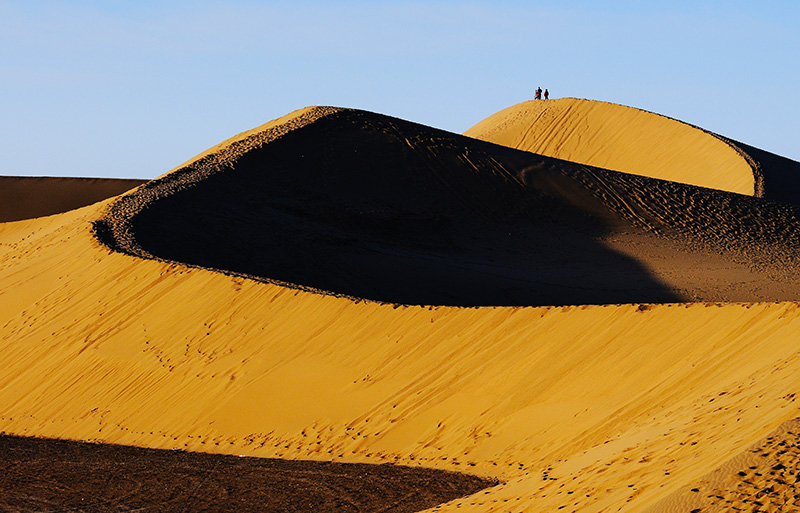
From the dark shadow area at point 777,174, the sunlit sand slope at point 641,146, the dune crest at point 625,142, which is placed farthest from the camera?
the dune crest at point 625,142

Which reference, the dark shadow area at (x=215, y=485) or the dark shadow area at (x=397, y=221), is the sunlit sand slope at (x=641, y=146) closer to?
the dark shadow area at (x=397, y=221)

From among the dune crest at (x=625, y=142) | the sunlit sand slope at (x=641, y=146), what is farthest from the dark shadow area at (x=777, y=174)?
the dune crest at (x=625, y=142)

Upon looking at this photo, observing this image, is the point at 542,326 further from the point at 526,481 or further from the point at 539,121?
the point at 539,121

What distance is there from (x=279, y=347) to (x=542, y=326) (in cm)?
389

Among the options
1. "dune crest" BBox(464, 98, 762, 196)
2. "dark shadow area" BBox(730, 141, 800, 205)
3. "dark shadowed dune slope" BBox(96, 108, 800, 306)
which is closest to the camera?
"dark shadowed dune slope" BBox(96, 108, 800, 306)

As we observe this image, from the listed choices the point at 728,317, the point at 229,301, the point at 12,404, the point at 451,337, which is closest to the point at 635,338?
the point at 728,317

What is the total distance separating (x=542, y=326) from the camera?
39.5ft

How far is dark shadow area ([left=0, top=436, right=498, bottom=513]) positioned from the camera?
30.6ft

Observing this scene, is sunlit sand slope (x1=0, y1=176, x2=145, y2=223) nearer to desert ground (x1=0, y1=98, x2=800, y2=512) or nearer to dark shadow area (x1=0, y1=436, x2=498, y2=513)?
desert ground (x1=0, y1=98, x2=800, y2=512)

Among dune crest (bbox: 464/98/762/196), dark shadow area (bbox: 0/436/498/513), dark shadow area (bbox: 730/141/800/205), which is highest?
dune crest (bbox: 464/98/762/196)

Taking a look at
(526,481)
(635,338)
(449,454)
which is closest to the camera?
(526,481)

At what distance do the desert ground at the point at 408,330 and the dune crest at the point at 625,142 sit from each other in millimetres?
9392

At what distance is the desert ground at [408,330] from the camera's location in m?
8.47

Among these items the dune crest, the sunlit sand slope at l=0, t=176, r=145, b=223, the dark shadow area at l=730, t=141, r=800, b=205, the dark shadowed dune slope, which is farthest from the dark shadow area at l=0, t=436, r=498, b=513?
the sunlit sand slope at l=0, t=176, r=145, b=223
